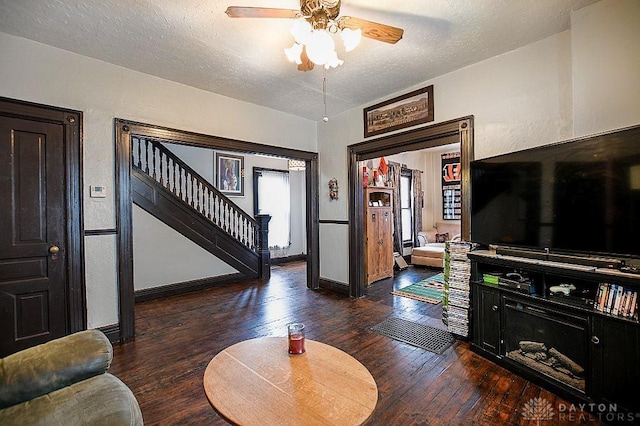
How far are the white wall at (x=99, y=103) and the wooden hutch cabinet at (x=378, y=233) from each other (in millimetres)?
2833

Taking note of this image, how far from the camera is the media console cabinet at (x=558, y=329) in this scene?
1.76 meters

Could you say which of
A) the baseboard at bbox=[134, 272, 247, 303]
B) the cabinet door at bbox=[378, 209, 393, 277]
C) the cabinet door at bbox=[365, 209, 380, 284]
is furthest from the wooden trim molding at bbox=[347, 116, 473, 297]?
the baseboard at bbox=[134, 272, 247, 303]

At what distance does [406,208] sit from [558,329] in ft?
17.5

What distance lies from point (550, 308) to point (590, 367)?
0.39 m

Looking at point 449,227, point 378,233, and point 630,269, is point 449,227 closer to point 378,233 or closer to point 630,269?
point 378,233

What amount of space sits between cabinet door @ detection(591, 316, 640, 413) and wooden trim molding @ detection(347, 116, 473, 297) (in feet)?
4.79

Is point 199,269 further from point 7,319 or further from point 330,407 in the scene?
point 330,407

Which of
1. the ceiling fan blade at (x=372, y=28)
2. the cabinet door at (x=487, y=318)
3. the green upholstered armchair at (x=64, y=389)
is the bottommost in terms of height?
the cabinet door at (x=487, y=318)

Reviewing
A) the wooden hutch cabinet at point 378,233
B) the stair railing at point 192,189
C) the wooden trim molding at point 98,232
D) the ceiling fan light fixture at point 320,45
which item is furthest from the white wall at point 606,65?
the stair railing at point 192,189

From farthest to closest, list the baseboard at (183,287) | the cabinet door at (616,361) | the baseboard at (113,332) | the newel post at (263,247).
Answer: the newel post at (263,247) < the baseboard at (183,287) < the baseboard at (113,332) < the cabinet door at (616,361)

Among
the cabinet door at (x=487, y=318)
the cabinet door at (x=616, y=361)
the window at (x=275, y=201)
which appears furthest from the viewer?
the window at (x=275, y=201)

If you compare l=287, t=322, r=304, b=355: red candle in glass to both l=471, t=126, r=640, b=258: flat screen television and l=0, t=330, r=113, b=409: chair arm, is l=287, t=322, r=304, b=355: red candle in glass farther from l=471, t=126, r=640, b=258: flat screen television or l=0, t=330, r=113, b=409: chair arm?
l=471, t=126, r=640, b=258: flat screen television

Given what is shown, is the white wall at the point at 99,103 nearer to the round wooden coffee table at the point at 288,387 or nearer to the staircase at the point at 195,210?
the staircase at the point at 195,210

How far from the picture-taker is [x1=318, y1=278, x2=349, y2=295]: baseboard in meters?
4.58
